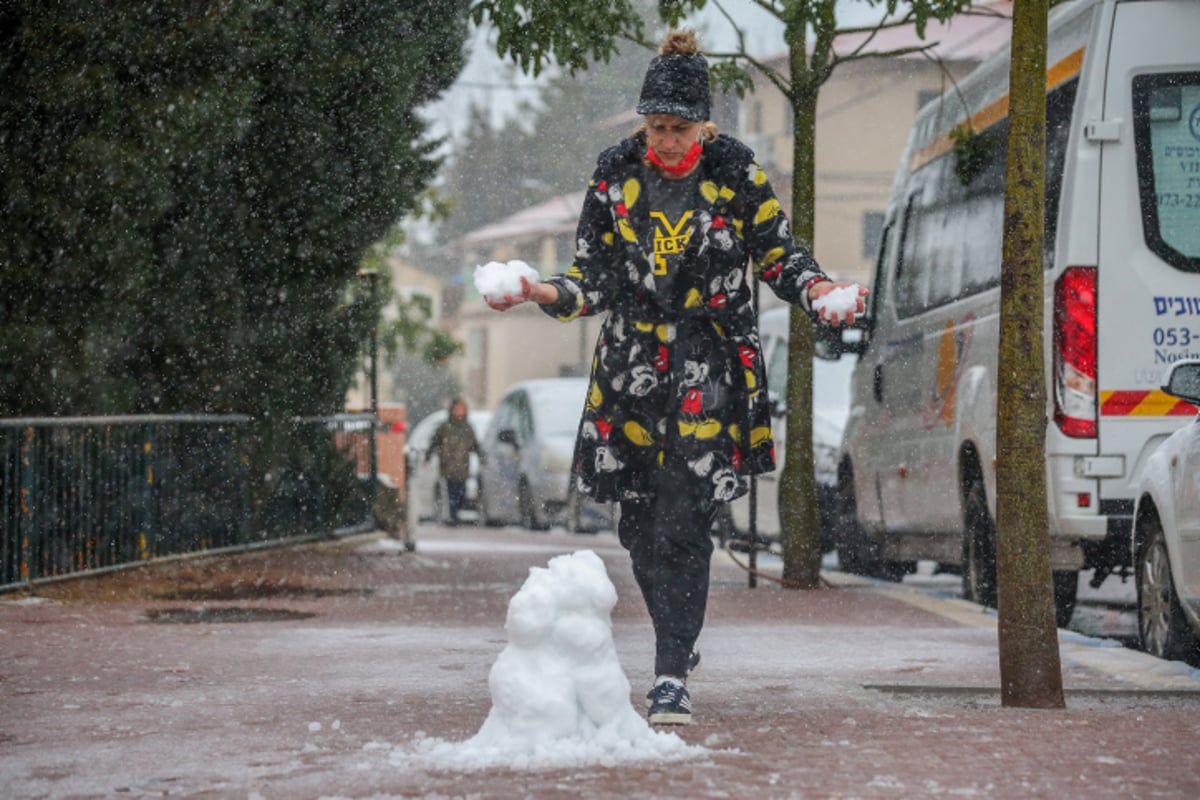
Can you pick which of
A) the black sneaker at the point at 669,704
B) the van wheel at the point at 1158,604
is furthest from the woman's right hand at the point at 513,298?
the van wheel at the point at 1158,604

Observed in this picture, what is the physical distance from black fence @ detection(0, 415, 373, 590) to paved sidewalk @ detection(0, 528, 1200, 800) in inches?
17.9

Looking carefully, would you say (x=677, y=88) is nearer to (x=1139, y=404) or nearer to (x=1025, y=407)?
(x=1025, y=407)

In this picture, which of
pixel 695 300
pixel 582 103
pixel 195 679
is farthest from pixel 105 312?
pixel 582 103

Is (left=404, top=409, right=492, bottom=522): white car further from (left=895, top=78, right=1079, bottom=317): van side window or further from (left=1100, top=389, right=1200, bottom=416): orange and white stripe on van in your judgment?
(left=1100, top=389, right=1200, bottom=416): orange and white stripe on van

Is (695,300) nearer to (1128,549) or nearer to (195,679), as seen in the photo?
(195,679)

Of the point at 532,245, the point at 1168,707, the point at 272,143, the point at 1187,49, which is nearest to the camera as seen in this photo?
the point at 1168,707

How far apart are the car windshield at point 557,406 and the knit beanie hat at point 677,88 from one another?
17426mm

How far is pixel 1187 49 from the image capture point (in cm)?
961

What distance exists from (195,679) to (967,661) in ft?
9.24

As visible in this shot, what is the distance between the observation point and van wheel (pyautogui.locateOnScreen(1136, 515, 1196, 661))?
8.45 m

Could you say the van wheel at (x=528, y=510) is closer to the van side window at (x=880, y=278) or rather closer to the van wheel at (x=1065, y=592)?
the van side window at (x=880, y=278)

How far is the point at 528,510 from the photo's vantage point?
2505 centimetres

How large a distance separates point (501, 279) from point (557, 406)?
731 inches

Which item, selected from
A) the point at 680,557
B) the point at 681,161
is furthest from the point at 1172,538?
the point at 681,161
